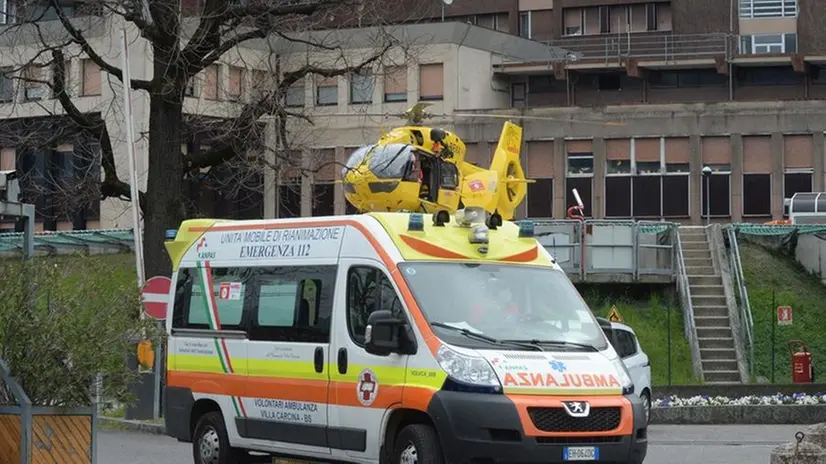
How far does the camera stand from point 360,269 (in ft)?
47.4

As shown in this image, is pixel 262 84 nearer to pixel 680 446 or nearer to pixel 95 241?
pixel 680 446

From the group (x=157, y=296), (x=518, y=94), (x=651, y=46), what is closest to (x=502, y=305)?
(x=157, y=296)

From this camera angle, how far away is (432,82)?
61.6 m

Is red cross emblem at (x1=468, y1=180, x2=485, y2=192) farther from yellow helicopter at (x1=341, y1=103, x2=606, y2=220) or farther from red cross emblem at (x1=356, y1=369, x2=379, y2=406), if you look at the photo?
red cross emblem at (x1=356, y1=369, x2=379, y2=406)

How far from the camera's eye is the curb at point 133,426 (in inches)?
956

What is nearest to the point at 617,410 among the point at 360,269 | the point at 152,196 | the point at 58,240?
the point at 360,269

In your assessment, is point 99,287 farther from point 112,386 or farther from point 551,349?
point 551,349

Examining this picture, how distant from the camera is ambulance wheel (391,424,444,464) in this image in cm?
1312

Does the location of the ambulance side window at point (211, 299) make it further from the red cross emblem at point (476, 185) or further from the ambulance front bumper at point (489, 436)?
the red cross emblem at point (476, 185)

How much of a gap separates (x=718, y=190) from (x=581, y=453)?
Answer: 48.7m

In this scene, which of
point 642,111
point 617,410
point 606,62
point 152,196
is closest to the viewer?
point 617,410

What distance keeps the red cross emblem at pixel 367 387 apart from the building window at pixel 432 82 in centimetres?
4765

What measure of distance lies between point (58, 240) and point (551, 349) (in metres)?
41.0

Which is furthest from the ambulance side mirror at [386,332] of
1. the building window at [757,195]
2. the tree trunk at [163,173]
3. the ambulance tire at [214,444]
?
the building window at [757,195]
